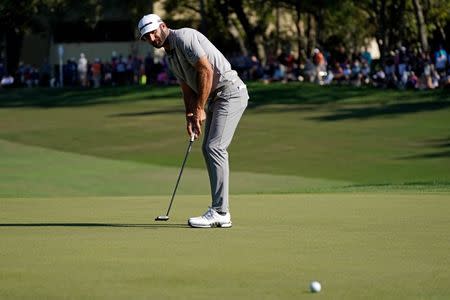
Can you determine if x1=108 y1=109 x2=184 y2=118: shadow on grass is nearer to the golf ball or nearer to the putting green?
the putting green

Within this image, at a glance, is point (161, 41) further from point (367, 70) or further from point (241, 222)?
point (367, 70)

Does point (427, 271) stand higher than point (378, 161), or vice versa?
point (427, 271)

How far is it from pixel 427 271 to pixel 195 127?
4.02 m

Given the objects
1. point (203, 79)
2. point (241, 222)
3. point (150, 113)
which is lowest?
point (150, 113)

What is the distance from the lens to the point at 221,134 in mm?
11633

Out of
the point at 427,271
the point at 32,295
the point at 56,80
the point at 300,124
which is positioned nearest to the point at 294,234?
the point at 427,271

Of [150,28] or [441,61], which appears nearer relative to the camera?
[150,28]

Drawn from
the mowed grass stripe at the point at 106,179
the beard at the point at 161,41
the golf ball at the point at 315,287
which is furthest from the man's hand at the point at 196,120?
the mowed grass stripe at the point at 106,179

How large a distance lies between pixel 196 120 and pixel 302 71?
158ft

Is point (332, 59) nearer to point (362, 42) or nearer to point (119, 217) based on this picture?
point (362, 42)

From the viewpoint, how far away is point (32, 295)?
7.30 m

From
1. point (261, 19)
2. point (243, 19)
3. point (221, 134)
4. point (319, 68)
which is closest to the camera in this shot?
point (221, 134)

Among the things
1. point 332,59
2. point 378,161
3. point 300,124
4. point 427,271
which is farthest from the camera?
point 332,59

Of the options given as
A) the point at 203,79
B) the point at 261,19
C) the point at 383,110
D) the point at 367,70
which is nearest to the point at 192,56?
the point at 203,79
